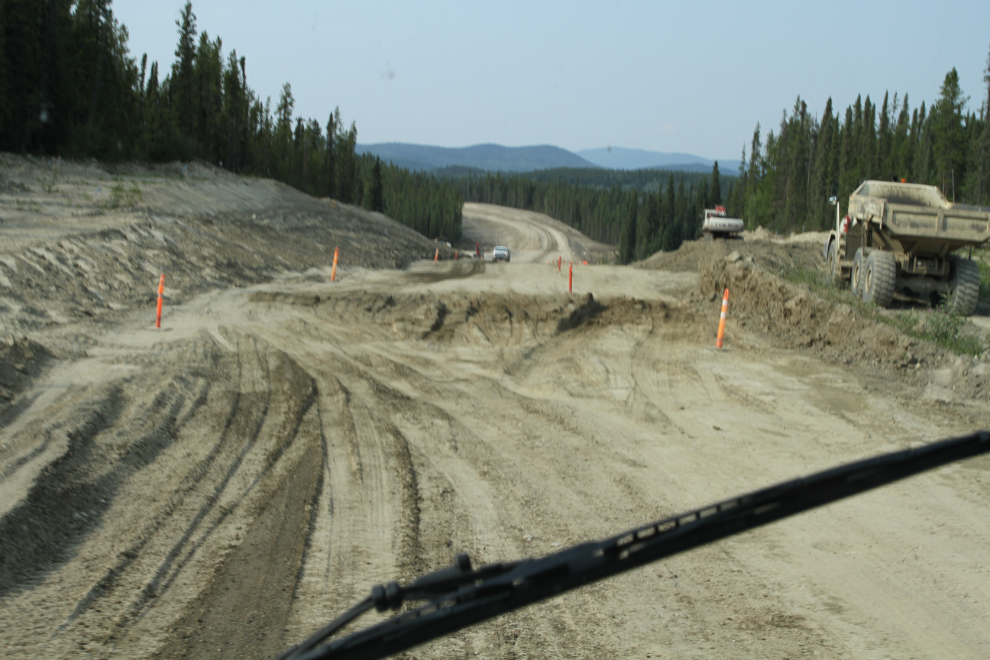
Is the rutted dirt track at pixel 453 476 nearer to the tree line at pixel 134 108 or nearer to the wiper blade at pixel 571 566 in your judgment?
the wiper blade at pixel 571 566

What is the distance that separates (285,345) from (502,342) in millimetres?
4256

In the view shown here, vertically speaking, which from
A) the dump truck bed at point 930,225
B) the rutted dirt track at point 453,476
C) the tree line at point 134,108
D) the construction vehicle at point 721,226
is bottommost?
the rutted dirt track at point 453,476

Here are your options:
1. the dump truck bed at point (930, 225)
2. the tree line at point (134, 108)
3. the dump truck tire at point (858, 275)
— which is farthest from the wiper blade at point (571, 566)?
the tree line at point (134, 108)

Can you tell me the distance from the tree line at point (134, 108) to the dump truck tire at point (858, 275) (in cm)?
4098

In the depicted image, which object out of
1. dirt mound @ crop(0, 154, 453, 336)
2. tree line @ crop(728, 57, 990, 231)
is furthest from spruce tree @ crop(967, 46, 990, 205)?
dirt mound @ crop(0, 154, 453, 336)

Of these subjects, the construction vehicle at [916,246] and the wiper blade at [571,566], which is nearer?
the wiper blade at [571,566]

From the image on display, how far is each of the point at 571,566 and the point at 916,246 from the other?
53.3ft

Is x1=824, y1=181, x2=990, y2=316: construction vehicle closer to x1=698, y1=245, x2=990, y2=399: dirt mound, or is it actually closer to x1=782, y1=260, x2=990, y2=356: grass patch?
x1=782, y1=260, x2=990, y2=356: grass patch

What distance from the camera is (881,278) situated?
15109 mm

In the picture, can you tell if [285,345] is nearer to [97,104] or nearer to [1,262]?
[1,262]

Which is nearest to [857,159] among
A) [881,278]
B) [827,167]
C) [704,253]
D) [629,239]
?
[827,167]

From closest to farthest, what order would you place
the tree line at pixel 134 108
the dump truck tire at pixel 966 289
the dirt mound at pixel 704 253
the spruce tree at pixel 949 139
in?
1. the dump truck tire at pixel 966 289
2. the dirt mound at pixel 704 253
3. the tree line at pixel 134 108
4. the spruce tree at pixel 949 139

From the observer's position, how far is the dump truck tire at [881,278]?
1508 centimetres

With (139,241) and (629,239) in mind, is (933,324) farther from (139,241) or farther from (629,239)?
(629,239)
